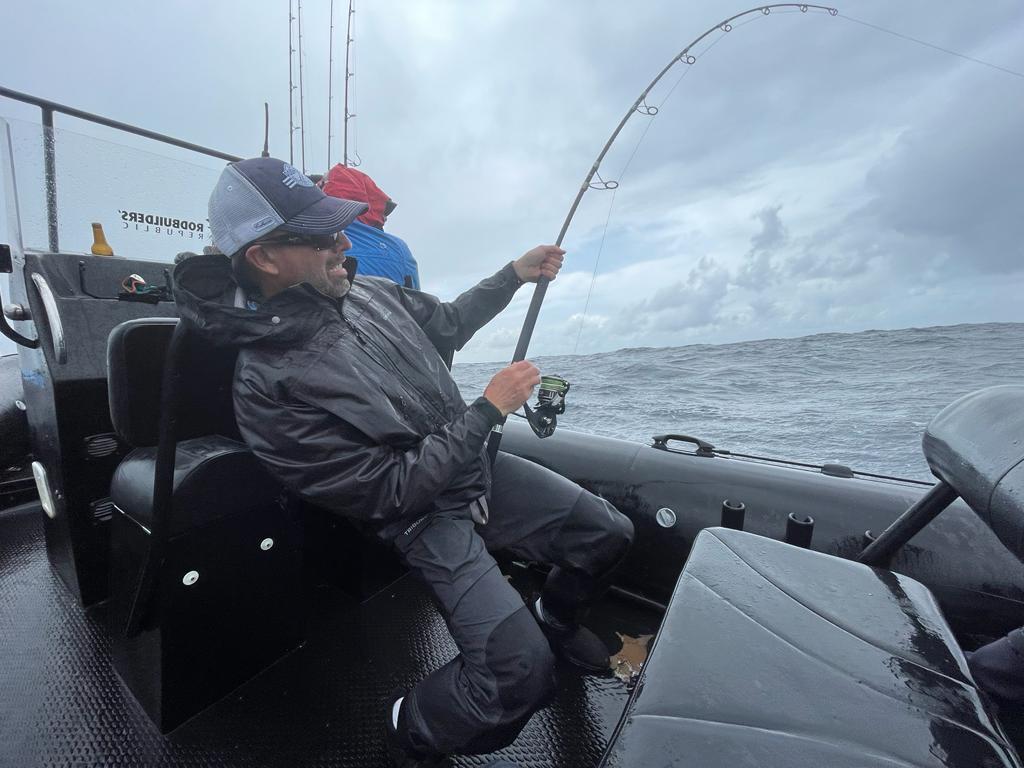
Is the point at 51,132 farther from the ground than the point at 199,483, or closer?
farther from the ground

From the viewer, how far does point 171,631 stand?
1.43 m

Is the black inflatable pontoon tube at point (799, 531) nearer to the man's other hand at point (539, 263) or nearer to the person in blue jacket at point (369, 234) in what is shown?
the man's other hand at point (539, 263)

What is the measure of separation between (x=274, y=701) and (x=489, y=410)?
124 centimetres

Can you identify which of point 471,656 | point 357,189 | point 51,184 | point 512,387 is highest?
point 357,189

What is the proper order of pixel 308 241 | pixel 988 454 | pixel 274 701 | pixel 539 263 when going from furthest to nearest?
pixel 539 263, pixel 274 701, pixel 308 241, pixel 988 454

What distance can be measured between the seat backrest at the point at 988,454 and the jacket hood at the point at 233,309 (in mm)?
1614

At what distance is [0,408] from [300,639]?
262 centimetres

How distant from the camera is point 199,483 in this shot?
1.40m

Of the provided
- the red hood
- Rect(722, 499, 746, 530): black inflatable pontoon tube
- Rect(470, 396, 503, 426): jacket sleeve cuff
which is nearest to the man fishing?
Rect(470, 396, 503, 426): jacket sleeve cuff

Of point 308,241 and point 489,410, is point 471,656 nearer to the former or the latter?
point 489,410

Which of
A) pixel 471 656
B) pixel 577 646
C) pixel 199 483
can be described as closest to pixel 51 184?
pixel 199 483

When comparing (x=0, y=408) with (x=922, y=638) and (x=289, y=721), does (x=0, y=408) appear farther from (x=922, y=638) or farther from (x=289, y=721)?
(x=922, y=638)

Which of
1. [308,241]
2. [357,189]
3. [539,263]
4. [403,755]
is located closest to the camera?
[403,755]

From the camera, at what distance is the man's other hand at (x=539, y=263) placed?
2191 millimetres
